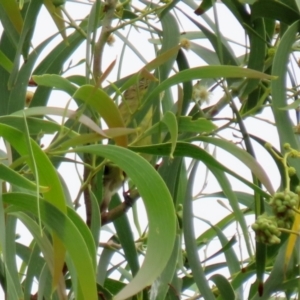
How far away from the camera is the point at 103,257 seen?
Result: 1.29 metres

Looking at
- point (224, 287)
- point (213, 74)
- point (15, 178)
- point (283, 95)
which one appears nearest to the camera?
point (15, 178)

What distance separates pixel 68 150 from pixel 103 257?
0.41 m

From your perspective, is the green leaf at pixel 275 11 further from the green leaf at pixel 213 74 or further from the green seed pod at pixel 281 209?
the green seed pod at pixel 281 209

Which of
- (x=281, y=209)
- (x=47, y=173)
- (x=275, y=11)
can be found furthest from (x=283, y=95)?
(x=47, y=173)

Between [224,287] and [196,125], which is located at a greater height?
[196,125]

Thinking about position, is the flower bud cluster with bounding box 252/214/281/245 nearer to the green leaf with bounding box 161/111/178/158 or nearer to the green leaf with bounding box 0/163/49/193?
the green leaf with bounding box 161/111/178/158

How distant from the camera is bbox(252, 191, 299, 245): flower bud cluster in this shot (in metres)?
0.88

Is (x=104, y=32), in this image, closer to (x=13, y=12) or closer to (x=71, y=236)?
(x=13, y=12)

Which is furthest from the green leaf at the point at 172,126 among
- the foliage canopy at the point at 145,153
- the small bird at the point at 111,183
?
the small bird at the point at 111,183

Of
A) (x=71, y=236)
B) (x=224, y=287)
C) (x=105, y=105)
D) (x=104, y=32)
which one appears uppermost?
(x=104, y=32)

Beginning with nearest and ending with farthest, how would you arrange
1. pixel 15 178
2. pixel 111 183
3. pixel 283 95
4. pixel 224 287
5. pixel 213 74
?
1. pixel 15 178
2. pixel 213 74
3. pixel 283 95
4. pixel 224 287
5. pixel 111 183

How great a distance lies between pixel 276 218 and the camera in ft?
2.98

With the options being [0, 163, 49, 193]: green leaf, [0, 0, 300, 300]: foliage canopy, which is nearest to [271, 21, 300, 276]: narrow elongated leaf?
[0, 0, 300, 300]: foliage canopy

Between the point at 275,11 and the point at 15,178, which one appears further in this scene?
the point at 275,11
